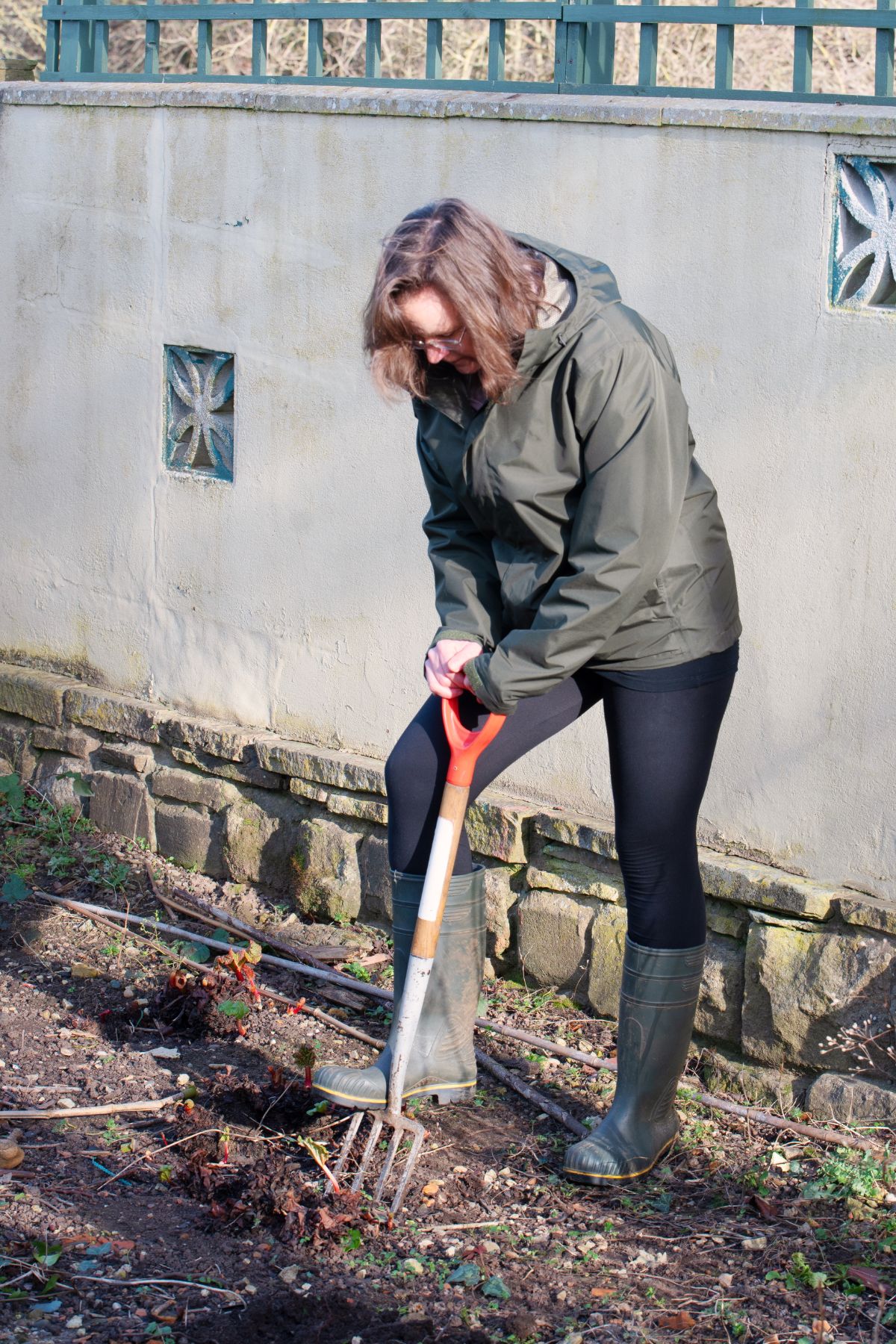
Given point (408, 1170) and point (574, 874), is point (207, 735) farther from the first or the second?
point (408, 1170)

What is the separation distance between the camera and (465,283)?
7.97 feet

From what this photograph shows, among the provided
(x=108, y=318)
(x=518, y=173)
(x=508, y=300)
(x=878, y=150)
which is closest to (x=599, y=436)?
(x=508, y=300)

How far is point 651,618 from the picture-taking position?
2697 mm

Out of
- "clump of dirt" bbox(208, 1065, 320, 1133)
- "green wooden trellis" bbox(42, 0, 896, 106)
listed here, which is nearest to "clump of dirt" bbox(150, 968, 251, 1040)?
"clump of dirt" bbox(208, 1065, 320, 1133)

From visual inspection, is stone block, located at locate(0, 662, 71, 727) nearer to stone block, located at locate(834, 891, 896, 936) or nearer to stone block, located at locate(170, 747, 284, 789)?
stone block, located at locate(170, 747, 284, 789)

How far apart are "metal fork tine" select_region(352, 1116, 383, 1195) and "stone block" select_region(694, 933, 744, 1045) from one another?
0.90 meters

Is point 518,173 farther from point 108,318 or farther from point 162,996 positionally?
point 162,996

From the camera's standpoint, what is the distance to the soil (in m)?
2.48

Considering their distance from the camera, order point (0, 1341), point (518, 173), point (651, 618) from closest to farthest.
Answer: point (0, 1341) < point (651, 618) < point (518, 173)

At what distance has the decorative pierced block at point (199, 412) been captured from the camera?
439 cm

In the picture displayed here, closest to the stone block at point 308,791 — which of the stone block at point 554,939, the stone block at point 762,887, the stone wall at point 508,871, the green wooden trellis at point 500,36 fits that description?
the stone wall at point 508,871

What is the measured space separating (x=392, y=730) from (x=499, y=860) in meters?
0.51

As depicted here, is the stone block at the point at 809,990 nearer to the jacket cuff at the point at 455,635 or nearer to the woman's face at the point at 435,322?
the jacket cuff at the point at 455,635

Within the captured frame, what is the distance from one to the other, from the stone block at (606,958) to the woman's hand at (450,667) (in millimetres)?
1001
